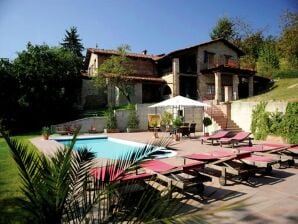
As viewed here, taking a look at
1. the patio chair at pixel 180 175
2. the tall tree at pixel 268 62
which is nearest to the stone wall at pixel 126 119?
the tall tree at pixel 268 62

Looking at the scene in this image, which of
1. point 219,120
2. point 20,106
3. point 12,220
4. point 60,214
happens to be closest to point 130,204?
point 60,214

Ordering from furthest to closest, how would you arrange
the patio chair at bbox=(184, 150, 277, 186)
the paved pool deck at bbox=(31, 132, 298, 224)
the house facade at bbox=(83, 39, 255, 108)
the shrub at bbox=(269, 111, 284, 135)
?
the house facade at bbox=(83, 39, 255, 108) < the shrub at bbox=(269, 111, 284, 135) < the patio chair at bbox=(184, 150, 277, 186) < the paved pool deck at bbox=(31, 132, 298, 224)

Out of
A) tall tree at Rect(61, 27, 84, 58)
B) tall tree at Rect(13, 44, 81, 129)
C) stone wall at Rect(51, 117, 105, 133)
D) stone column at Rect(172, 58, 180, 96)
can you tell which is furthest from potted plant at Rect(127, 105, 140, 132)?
tall tree at Rect(61, 27, 84, 58)

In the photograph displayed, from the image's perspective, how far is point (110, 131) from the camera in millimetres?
24453

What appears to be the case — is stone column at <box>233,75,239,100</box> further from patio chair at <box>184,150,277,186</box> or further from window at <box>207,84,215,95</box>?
patio chair at <box>184,150,277,186</box>

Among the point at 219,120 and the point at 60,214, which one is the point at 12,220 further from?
the point at 219,120

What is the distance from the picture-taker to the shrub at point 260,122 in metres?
17.8

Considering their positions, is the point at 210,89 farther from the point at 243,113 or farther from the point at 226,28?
the point at 226,28

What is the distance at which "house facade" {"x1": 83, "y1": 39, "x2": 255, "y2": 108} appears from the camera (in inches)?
1241

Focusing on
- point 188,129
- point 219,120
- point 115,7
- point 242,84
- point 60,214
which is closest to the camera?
point 60,214

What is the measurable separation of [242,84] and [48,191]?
3308 centimetres

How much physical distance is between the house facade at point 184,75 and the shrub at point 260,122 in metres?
10.7

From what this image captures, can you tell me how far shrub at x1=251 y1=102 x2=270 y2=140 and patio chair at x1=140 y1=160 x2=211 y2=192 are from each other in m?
12.1

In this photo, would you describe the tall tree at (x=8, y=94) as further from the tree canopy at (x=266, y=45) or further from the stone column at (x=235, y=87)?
the tree canopy at (x=266, y=45)
